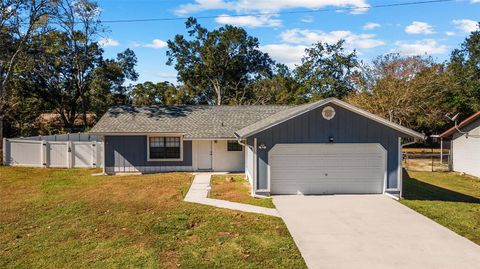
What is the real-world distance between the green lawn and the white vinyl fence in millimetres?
16517

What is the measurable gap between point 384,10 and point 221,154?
36.3 ft

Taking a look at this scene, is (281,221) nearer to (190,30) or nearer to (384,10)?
(384,10)

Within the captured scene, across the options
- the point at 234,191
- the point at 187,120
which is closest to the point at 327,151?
the point at 234,191

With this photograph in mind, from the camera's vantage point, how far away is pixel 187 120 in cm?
2012

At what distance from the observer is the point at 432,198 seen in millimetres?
13430

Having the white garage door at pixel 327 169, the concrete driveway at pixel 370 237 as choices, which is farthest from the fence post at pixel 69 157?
the concrete driveway at pixel 370 237

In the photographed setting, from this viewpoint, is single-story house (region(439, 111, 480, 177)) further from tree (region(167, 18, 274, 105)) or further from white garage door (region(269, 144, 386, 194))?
tree (region(167, 18, 274, 105))

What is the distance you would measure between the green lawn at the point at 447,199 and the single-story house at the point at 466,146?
32.7 inches

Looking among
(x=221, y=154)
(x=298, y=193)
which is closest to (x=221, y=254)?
(x=298, y=193)

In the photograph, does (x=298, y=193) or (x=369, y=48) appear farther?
(x=369, y=48)

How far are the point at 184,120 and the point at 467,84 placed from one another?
101 ft

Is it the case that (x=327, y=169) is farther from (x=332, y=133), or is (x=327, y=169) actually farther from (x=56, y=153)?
(x=56, y=153)

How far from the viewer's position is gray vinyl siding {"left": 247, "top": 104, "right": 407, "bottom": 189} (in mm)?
12883

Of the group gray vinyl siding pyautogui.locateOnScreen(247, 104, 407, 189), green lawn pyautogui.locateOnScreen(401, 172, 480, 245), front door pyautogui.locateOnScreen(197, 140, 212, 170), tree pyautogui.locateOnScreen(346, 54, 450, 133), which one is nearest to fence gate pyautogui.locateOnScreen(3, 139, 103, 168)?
front door pyautogui.locateOnScreen(197, 140, 212, 170)
